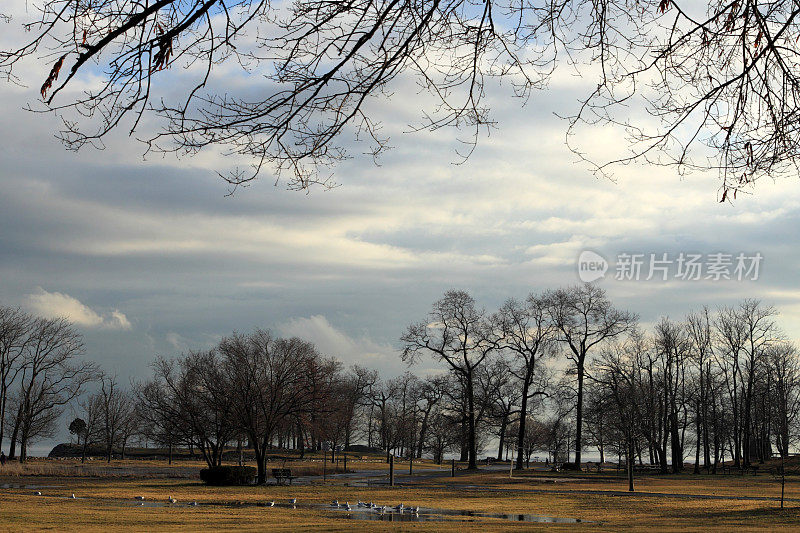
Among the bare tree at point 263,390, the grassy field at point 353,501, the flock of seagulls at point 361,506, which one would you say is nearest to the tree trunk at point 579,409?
the grassy field at point 353,501

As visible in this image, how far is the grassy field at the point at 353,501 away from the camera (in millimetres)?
16109

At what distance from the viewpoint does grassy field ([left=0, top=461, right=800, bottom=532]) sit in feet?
52.9

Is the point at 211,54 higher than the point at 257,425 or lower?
higher

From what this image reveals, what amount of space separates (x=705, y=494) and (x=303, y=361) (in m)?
20.8

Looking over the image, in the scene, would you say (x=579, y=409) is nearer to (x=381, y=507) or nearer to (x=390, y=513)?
(x=381, y=507)

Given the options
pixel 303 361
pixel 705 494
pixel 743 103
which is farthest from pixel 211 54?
pixel 303 361

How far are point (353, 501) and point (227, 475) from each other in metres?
9.96

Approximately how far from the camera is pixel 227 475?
35.9 m

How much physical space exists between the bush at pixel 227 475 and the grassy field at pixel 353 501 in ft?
2.24

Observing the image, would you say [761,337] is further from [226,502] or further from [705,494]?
[226,502]

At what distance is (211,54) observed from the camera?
567 cm

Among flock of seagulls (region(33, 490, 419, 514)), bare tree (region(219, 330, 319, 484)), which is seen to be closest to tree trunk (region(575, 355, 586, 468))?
bare tree (region(219, 330, 319, 484))

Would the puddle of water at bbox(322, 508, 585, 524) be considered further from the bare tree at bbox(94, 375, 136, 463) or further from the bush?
the bare tree at bbox(94, 375, 136, 463)

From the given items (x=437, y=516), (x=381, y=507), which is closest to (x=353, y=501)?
(x=381, y=507)
